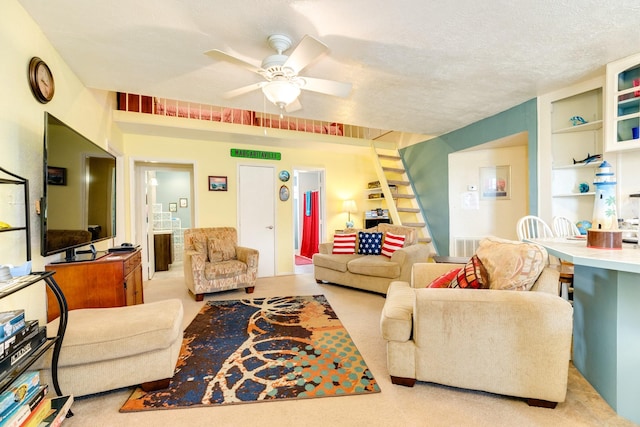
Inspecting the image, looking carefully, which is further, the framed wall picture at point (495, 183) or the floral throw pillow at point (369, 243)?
the framed wall picture at point (495, 183)

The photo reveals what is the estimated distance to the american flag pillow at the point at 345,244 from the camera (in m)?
4.21

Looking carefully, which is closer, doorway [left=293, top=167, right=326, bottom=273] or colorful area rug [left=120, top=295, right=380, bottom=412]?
colorful area rug [left=120, top=295, right=380, bottom=412]

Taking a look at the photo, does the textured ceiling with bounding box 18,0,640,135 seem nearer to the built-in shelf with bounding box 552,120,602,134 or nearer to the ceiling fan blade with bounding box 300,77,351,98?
the ceiling fan blade with bounding box 300,77,351,98

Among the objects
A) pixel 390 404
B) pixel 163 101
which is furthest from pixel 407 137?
pixel 390 404

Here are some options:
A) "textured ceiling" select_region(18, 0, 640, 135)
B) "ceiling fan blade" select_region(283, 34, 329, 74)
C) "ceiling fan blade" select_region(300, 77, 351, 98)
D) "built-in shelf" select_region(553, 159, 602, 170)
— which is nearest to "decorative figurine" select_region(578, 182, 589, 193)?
"built-in shelf" select_region(553, 159, 602, 170)

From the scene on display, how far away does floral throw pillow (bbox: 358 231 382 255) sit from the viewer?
13.4 ft

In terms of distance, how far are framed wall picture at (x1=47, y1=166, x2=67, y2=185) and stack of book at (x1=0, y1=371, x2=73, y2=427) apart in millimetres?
1192

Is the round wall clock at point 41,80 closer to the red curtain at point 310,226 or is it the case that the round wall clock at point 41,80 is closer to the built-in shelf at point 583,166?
the built-in shelf at point 583,166

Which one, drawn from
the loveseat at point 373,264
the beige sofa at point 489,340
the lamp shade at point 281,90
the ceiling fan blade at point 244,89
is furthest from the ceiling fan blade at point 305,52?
the loveseat at point 373,264

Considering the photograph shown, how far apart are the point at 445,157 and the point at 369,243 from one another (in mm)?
1907

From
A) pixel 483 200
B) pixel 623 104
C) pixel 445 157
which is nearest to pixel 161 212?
pixel 445 157

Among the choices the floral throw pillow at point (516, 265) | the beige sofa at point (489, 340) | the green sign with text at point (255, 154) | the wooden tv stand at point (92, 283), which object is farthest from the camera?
the green sign with text at point (255, 154)

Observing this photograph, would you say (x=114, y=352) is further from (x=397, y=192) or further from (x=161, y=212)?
(x=161, y=212)

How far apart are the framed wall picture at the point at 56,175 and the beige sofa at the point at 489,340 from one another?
240 centimetres
